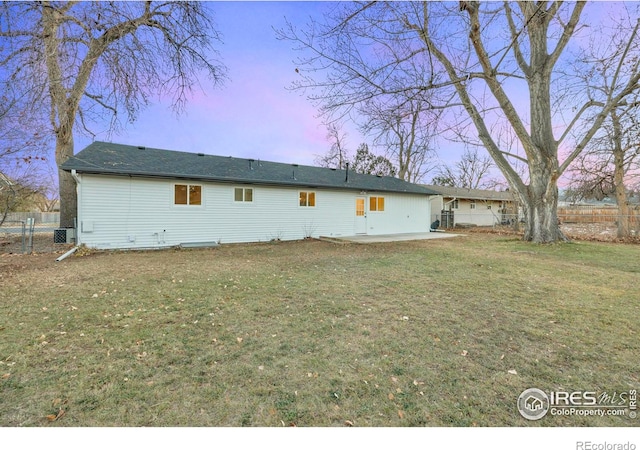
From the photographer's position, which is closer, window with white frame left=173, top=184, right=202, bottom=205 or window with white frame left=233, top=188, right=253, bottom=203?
window with white frame left=173, top=184, right=202, bottom=205

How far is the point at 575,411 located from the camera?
6.75 ft

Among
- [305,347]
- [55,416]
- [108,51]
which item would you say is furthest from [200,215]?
[55,416]

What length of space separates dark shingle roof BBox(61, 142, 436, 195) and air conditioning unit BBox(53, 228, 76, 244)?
251 centimetres

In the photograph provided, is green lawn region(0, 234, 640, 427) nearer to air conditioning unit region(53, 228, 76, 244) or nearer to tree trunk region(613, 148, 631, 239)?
air conditioning unit region(53, 228, 76, 244)

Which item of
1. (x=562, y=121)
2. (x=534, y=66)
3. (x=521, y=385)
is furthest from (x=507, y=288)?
(x=534, y=66)

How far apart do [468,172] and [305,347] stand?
120 ft

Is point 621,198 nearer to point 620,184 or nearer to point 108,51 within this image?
point 620,184

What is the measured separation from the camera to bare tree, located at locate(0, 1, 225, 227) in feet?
20.4

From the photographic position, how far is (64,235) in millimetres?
10055

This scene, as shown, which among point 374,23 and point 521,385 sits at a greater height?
point 374,23

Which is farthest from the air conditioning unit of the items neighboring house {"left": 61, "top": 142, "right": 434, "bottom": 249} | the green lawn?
the green lawn

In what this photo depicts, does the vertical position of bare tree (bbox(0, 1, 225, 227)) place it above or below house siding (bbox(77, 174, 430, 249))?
above

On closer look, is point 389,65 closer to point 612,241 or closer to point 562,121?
point 562,121

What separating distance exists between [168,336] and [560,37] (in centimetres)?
1480
